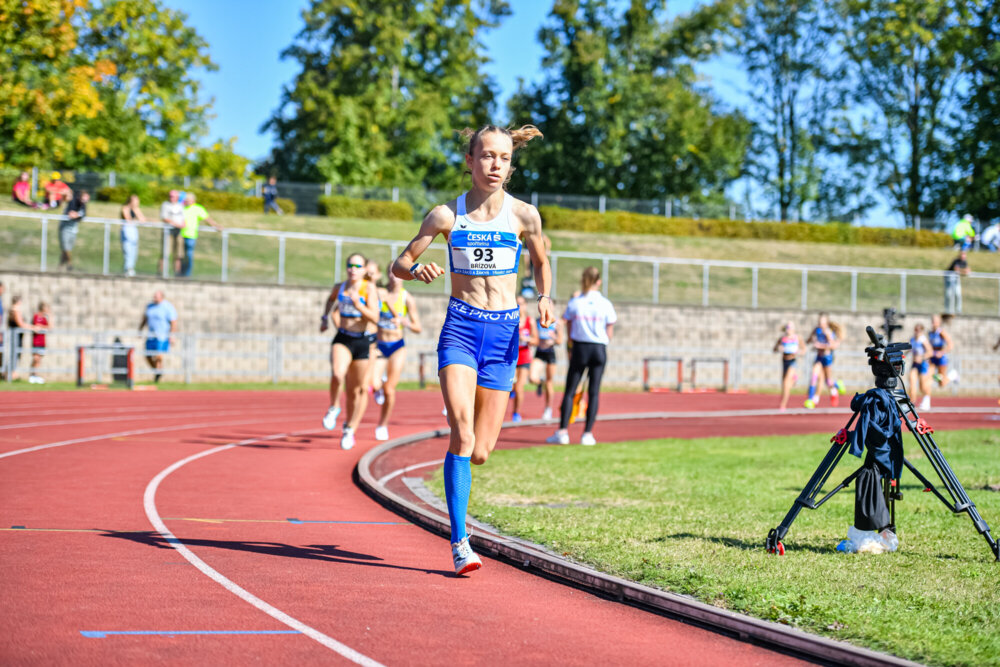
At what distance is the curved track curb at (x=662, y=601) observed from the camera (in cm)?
498

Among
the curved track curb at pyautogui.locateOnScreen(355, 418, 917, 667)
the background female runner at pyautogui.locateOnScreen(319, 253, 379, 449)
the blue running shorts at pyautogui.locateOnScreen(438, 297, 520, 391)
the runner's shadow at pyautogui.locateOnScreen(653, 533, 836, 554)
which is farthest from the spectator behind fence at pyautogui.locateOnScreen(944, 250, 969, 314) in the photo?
the blue running shorts at pyautogui.locateOnScreen(438, 297, 520, 391)

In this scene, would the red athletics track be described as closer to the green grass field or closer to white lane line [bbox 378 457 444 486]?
white lane line [bbox 378 457 444 486]

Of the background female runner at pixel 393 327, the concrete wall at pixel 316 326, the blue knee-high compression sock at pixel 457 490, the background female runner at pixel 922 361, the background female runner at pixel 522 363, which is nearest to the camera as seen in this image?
the blue knee-high compression sock at pixel 457 490

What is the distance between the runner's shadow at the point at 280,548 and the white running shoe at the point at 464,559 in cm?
24

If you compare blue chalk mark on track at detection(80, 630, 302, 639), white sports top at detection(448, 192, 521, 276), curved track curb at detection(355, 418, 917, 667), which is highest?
white sports top at detection(448, 192, 521, 276)

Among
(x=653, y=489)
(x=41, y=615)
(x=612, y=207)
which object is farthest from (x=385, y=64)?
(x=41, y=615)

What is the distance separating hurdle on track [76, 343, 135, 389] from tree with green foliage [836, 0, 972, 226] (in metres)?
46.7

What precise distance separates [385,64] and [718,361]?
39145 mm

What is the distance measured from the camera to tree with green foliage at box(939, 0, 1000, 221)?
59.4m

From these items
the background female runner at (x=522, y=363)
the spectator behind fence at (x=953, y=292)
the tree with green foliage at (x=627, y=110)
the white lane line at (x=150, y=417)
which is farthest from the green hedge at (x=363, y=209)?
the background female runner at (x=522, y=363)

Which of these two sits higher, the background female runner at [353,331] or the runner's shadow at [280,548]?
the background female runner at [353,331]

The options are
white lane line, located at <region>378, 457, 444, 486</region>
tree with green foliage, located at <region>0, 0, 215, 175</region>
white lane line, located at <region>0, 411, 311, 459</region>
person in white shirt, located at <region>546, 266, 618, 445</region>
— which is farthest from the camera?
tree with green foliage, located at <region>0, 0, 215, 175</region>

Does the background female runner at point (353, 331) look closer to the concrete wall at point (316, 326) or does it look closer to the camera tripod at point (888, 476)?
the camera tripod at point (888, 476)

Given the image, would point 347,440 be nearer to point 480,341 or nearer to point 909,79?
point 480,341
